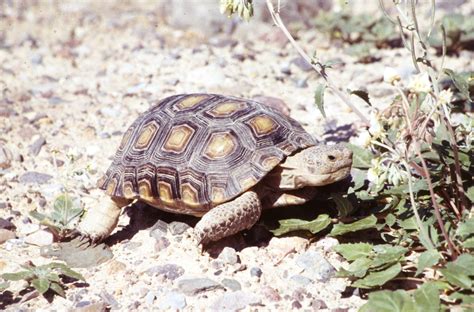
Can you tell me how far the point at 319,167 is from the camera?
3500 millimetres

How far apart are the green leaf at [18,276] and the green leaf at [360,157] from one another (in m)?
1.86

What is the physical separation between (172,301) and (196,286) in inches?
5.7

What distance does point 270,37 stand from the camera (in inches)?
295

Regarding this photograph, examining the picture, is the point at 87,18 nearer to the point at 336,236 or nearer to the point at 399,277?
the point at 336,236

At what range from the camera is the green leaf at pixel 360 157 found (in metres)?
3.74

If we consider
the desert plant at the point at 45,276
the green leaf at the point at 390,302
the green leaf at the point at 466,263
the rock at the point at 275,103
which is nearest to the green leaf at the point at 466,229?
the green leaf at the point at 466,263

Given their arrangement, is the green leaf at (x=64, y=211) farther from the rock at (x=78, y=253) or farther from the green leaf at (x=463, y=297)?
the green leaf at (x=463, y=297)

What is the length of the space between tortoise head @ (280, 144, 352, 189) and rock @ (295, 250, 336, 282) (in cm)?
39

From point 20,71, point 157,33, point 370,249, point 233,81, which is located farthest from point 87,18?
point 370,249

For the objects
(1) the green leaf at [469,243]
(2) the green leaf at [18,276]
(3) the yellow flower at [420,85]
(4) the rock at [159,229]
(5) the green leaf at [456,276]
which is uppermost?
(3) the yellow flower at [420,85]

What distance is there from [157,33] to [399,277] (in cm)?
569

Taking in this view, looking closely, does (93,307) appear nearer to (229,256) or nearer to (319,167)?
(229,256)

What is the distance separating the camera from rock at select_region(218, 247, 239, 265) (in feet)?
11.3

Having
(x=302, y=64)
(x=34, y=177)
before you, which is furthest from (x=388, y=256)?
(x=302, y=64)
